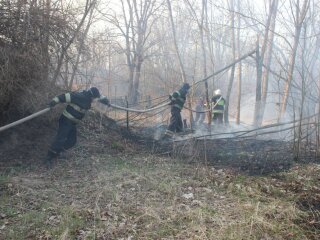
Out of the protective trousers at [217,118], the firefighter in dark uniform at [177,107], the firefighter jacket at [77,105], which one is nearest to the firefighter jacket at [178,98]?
the firefighter in dark uniform at [177,107]

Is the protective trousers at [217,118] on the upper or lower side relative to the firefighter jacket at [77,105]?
lower

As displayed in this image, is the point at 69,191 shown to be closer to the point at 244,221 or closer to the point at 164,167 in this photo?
the point at 164,167

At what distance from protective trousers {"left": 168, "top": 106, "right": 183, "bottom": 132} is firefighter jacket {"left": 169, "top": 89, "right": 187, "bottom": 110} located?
14cm

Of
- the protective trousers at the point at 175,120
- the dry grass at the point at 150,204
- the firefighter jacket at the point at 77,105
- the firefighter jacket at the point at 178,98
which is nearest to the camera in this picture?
the dry grass at the point at 150,204

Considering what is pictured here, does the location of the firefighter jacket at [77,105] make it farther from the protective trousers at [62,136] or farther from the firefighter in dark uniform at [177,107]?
the firefighter in dark uniform at [177,107]

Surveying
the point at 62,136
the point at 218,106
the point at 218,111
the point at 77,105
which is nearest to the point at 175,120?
the point at 218,111

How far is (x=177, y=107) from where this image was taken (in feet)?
35.7

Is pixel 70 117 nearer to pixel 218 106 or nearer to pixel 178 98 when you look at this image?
pixel 178 98

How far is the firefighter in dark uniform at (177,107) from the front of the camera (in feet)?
35.0

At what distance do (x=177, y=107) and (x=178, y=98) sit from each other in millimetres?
297

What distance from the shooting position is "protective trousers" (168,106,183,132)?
10.9 metres

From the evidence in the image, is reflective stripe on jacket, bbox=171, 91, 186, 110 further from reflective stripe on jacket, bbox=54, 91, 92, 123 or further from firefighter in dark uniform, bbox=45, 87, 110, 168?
reflective stripe on jacket, bbox=54, 91, 92, 123

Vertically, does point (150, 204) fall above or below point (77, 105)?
below

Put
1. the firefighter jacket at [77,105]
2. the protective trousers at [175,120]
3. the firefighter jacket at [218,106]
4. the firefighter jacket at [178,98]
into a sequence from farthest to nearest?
the firefighter jacket at [218,106] → the protective trousers at [175,120] → the firefighter jacket at [178,98] → the firefighter jacket at [77,105]
